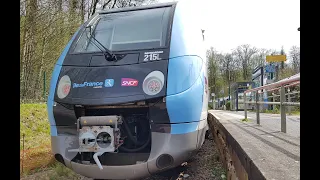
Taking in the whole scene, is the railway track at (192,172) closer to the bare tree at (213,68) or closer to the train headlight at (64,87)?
the train headlight at (64,87)

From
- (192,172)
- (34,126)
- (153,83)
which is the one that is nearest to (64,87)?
(153,83)

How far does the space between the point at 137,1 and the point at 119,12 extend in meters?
13.5

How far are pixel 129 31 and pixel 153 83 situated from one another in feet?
3.26

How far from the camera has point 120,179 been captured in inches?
108

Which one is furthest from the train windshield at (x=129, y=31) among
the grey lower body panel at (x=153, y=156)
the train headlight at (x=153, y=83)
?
the grey lower body panel at (x=153, y=156)

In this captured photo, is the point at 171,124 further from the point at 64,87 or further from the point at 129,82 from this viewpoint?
the point at 64,87

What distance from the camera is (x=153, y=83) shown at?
108 inches

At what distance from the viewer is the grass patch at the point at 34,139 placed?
4.58 meters

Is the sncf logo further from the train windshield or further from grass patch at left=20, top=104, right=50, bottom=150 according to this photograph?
grass patch at left=20, top=104, right=50, bottom=150

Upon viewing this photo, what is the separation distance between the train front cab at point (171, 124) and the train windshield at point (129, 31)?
0.77ft

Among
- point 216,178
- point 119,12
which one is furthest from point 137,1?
point 216,178

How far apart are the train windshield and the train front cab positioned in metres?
0.23

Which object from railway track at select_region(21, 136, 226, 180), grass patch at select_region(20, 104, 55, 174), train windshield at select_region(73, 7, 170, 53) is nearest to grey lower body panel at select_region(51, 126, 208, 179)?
railway track at select_region(21, 136, 226, 180)

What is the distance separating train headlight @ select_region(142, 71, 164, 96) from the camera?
107 inches
